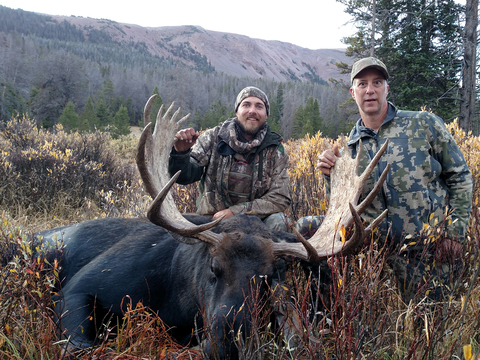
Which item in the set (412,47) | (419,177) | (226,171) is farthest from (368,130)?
(412,47)

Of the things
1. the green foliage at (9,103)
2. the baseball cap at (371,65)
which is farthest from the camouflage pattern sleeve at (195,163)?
the green foliage at (9,103)

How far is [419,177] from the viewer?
10.9 feet

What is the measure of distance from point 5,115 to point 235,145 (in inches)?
1261

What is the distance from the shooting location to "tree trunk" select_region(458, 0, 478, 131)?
46.1 feet

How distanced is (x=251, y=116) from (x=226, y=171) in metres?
0.86

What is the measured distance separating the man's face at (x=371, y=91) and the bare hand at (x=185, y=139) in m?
1.93

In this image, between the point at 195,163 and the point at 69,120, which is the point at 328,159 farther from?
the point at 69,120

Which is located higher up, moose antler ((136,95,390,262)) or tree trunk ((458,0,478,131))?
tree trunk ((458,0,478,131))

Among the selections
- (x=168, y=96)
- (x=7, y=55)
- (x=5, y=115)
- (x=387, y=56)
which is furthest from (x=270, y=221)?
(x=7, y=55)

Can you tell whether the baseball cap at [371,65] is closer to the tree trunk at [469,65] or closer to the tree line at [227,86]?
the tree line at [227,86]

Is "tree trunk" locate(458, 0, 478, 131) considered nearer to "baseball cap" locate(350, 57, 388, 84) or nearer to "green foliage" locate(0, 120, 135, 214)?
"baseball cap" locate(350, 57, 388, 84)

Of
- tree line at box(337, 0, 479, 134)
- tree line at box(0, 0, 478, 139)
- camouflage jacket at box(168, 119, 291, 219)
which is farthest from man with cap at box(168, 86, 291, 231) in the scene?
tree line at box(337, 0, 479, 134)

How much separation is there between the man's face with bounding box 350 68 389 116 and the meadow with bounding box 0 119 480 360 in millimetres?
1365

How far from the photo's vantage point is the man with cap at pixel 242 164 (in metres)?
4.44
